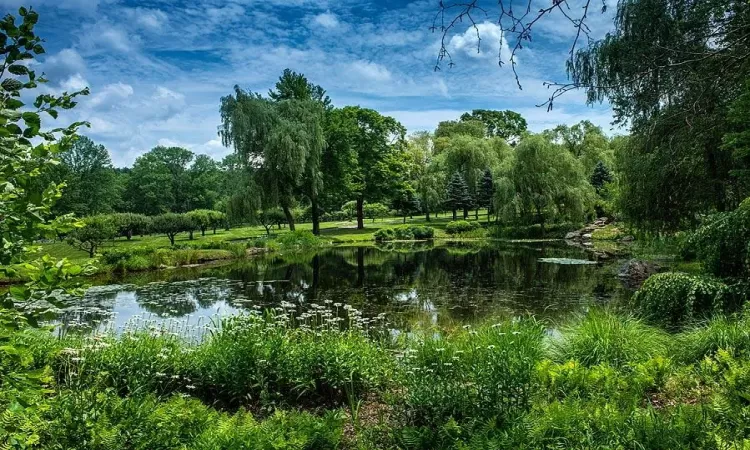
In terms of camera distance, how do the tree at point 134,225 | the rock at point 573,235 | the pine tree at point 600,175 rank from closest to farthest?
the rock at point 573,235 → the tree at point 134,225 → the pine tree at point 600,175

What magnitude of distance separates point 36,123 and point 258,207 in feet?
104

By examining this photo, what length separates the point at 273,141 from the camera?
1280 inches

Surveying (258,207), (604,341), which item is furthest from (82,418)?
(258,207)

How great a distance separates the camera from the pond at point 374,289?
11.9m

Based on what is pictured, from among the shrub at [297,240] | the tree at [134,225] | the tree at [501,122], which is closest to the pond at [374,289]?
the shrub at [297,240]

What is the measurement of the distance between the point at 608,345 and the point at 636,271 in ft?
40.2

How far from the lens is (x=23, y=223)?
200cm

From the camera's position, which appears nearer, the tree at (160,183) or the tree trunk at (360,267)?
the tree trunk at (360,267)

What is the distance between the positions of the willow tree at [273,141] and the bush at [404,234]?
25.9 ft

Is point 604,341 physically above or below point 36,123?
below

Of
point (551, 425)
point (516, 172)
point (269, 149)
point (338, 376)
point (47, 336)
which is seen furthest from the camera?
point (516, 172)

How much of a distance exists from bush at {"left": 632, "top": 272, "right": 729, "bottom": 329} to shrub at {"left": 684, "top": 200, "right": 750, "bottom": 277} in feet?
2.56

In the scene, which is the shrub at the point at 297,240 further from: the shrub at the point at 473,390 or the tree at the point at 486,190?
the shrub at the point at 473,390

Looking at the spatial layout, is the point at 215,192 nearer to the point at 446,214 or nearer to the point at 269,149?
the point at 446,214
